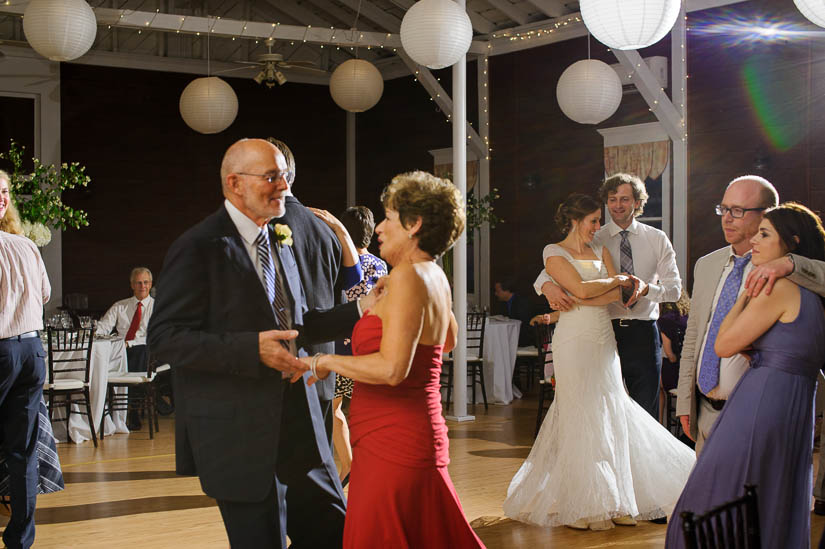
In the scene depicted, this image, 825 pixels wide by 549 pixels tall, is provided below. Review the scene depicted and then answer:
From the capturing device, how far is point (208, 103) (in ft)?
29.6

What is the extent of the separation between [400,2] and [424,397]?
9.56 metres

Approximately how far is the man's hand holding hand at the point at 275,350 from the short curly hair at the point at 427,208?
0.44 meters

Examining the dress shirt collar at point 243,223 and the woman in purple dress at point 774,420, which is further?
the woman in purple dress at point 774,420

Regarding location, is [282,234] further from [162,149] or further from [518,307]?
[162,149]

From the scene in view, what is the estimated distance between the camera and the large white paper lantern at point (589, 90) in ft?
25.6

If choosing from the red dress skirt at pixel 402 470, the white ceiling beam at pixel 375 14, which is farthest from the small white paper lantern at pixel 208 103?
the red dress skirt at pixel 402 470

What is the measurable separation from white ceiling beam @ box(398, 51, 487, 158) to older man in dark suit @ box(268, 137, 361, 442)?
7.84m

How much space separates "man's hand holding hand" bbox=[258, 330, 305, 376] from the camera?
2371mm

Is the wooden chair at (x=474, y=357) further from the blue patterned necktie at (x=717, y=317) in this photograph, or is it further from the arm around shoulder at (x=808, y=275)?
the arm around shoulder at (x=808, y=275)

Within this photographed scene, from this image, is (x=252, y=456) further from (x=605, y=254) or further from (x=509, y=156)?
(x=509, y=156)

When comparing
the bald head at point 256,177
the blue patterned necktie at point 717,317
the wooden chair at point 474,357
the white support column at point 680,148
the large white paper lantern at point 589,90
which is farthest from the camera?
the white support column at point 680,148

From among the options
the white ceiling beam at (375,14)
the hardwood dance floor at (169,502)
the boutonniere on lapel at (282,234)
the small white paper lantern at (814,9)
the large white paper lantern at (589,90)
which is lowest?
the hardwood dance floor at (169,502)

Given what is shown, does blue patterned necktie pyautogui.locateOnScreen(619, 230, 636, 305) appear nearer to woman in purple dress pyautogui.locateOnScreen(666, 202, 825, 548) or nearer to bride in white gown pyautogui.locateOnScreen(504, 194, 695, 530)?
bride in white gown pyautogui.locateOnScreen(504, 194, 695, 530)

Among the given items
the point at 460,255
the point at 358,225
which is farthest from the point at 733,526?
the point at 460,255
